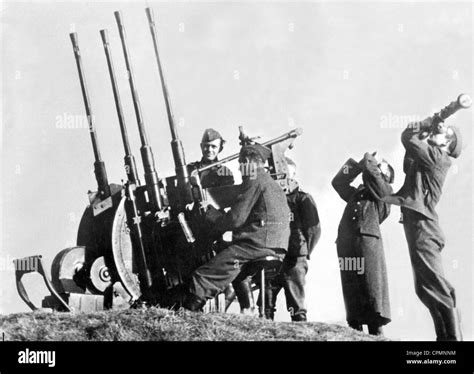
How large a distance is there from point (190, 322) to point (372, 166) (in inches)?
133

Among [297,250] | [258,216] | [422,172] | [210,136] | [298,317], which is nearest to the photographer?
[258,216]

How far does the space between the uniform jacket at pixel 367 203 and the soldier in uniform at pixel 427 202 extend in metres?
0.19

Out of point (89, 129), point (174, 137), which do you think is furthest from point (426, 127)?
point (89, 129)

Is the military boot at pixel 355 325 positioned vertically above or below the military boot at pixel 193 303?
below

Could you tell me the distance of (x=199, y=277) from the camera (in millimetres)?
16562

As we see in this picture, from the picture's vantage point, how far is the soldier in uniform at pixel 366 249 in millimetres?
16875

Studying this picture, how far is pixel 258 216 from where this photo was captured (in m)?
16.8

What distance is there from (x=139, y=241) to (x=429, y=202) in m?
3.93

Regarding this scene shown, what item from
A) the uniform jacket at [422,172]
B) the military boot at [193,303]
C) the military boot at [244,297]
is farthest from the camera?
the uniform jacket at [422,172]

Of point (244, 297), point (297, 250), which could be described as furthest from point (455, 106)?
point (244, 297)

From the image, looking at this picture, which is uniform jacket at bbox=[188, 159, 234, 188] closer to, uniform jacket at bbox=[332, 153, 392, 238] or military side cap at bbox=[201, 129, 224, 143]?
military side cap at bbox=[201, 129, 224, 143]

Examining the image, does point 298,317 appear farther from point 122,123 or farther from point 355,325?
point 122,123

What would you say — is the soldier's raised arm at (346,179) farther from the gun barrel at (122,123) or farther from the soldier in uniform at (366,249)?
the gun barrel at (122,123)

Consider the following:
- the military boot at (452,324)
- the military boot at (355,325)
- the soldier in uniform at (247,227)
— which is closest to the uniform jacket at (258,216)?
the soldier in uniform at (247,227)
